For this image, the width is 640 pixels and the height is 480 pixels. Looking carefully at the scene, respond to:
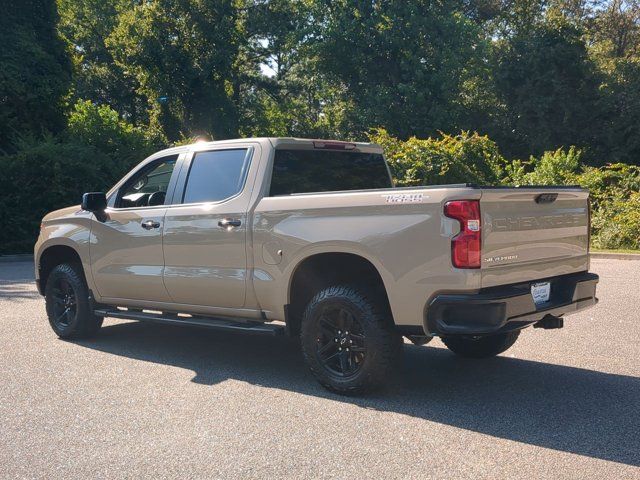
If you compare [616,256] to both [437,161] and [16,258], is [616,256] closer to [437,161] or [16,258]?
[437,161]

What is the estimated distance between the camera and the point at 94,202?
690cm

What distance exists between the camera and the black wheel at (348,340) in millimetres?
5035

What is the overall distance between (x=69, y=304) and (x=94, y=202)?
129 cm

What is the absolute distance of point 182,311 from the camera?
645cm

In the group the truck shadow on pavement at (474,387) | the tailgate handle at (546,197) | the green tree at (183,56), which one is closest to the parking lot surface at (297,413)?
the truck shadow on pavement at (474,387)

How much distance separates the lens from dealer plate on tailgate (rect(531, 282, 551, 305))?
16.6 ft

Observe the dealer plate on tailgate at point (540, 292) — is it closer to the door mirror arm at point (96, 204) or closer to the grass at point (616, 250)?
the door mirror arm at point (96, 204)

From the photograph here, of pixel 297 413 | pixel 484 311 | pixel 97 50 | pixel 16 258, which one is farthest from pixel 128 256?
pixel 97 50

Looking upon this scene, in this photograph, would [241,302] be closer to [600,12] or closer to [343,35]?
[343,35]

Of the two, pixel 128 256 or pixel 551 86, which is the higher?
pixel 551 86

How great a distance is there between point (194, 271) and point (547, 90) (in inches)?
1289

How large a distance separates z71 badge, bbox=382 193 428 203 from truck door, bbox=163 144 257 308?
1412 millimetres

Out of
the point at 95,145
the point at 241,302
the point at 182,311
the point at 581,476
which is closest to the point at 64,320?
the point at 182,311

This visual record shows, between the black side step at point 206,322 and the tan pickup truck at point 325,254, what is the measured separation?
0.02 metres
